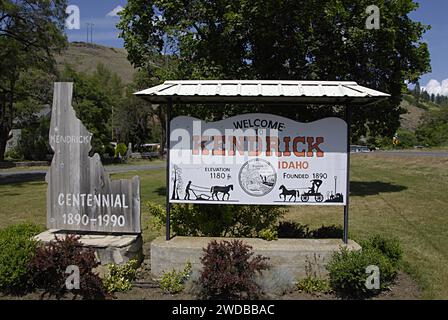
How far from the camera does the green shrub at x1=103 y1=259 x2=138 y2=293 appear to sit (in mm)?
6377

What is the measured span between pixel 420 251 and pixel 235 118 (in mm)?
4993

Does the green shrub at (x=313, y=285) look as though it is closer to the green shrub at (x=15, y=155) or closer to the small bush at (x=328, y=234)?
the small bush at (x=328, y=234)

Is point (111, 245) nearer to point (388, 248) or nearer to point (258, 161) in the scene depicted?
point (258, 161)

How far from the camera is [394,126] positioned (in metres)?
20.0

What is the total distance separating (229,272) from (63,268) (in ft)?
7.58

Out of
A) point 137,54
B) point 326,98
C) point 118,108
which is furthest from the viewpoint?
point 118,108

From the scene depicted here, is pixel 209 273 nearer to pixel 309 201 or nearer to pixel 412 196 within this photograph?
pixel 309 201

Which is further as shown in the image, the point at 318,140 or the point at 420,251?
the point at 420,251

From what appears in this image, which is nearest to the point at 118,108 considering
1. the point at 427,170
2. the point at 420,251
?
the point at 427,170

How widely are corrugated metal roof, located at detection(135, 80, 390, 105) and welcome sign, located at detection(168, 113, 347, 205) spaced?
38 centimetres

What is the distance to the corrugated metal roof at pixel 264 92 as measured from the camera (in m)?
6.68

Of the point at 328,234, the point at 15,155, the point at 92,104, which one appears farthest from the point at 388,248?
the point at 15,155

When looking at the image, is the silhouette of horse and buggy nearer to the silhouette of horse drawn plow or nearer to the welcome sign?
the welcome sign

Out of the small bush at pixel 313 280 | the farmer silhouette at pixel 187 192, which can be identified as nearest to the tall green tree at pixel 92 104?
the farmer silhouette at pixel 187 192
